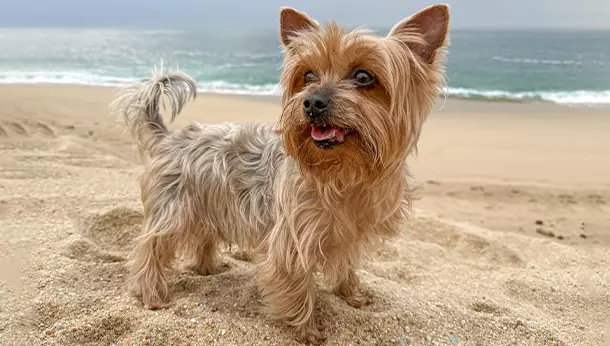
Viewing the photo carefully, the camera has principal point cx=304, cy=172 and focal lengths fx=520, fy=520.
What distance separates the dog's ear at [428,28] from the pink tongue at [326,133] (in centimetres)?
70

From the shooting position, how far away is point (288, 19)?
3248mm

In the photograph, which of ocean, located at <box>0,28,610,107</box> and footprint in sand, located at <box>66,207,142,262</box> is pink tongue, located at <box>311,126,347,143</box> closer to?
footprint in sand, located at <box>66,207,142,262</box>

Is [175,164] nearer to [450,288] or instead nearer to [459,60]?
[450,288]

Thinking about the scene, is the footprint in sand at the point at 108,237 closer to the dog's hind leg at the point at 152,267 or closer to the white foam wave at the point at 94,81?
the dog's hind leg at the point at 152,267

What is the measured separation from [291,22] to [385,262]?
257 cm

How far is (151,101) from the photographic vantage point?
4020 millimetres

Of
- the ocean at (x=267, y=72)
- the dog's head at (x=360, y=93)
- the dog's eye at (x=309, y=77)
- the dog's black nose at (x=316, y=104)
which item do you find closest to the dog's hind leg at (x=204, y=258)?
the dog's head at (x=360, y=93)

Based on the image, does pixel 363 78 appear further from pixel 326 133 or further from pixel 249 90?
pixel 249 90

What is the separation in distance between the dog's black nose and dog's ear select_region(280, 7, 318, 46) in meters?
0.69

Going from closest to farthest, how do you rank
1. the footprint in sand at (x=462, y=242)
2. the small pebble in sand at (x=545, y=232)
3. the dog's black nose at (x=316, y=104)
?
the dog's black nose at (x=316, y=104) → the footprint in sand at (x=462, y=242) → the small pebble in sand at (x=545, y=232)

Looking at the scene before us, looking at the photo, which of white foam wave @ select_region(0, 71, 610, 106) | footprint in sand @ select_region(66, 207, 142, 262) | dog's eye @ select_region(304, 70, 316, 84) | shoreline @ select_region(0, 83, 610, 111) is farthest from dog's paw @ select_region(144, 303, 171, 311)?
white foam wave @ select_region(0, 71, 610, 106)

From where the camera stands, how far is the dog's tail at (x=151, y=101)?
401 cm

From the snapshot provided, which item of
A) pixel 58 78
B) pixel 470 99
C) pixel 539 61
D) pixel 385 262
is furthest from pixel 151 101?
pixel 539 61

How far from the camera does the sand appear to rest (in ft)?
11.7
